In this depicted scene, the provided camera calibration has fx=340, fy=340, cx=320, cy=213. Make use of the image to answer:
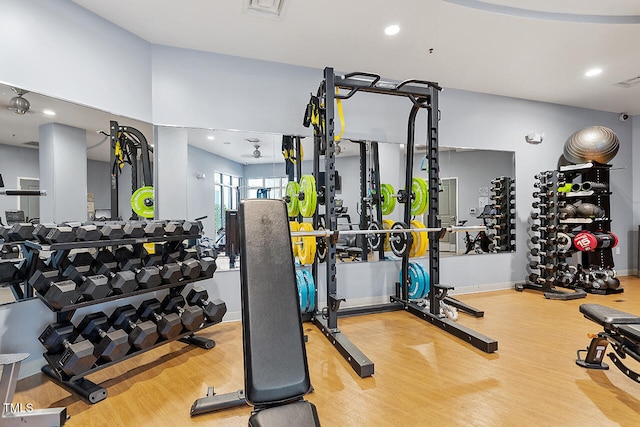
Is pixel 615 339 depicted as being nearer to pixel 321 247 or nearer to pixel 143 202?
pixel 321 247

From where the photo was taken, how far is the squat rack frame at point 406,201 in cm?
273

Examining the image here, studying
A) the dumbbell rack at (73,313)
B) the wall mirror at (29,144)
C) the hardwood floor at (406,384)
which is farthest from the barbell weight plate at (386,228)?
the wall mirror at (29,144)

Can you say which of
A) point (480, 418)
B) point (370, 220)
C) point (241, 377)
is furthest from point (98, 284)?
point (370, 220)

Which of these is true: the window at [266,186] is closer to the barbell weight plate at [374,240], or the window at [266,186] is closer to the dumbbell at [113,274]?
the barbell weight plate at [374,240]

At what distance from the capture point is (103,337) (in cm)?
210

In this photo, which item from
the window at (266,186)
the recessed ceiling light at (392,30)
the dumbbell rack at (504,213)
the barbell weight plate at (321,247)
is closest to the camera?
the recessed ceiling light at (392,30)

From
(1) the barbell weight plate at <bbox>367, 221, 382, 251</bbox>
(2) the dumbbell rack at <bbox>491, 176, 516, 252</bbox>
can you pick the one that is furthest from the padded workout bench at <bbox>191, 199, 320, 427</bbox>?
(2) the dumbbell rack at <bbox>491, 176, 516, 252</bbox>

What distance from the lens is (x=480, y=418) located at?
5.84ft

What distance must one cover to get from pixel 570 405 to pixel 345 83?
267cm

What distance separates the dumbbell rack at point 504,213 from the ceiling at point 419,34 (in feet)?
4.67

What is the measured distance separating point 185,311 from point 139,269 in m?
0.46

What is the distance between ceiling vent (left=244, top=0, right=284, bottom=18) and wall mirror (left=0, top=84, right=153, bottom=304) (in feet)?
4.76

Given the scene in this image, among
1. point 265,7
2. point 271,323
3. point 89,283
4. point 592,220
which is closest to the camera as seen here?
point 271,323

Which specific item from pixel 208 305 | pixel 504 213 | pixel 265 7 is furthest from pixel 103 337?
pixel 504 213
